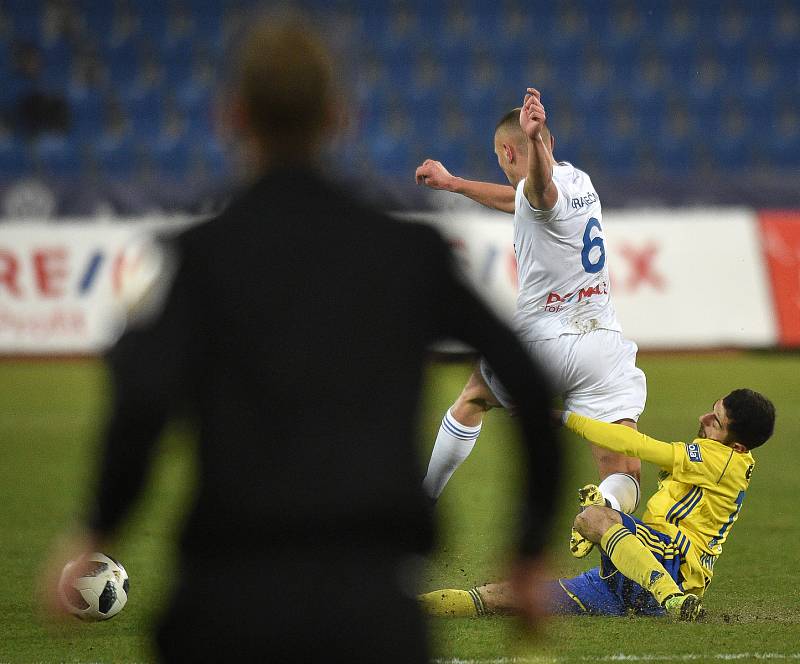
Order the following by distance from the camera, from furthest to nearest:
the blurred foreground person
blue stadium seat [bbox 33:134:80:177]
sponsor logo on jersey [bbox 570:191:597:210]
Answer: blue stadium seat [bbox 33:134:80:177] < sponsor logo on jersey [bbox 570:191:597:210] < the blurred foreground person

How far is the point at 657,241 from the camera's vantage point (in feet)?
45.6

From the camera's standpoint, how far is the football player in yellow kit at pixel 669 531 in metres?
4.70

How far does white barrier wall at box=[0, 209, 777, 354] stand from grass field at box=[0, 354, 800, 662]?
1.05m

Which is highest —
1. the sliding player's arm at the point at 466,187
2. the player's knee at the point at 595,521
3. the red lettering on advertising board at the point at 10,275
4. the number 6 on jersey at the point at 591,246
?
the sliding player's arm at the point at 466,187

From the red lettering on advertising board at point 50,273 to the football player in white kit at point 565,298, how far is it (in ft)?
29.4

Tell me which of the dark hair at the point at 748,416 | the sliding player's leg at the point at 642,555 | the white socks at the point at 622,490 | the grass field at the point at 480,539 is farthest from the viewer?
the white socks at the point at 622,490

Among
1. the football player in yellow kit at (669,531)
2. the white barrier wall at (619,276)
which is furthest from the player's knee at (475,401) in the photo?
the white barrier wall at (619,276)

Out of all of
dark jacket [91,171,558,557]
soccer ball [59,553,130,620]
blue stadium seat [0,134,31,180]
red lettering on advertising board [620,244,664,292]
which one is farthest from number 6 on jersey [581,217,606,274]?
blue stadium seat [0,134,31,180]

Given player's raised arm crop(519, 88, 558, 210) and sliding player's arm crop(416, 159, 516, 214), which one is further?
sliding player's arm crop(416, 159, 516, 214)

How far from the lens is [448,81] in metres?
18.0

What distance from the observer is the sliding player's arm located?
5664mm

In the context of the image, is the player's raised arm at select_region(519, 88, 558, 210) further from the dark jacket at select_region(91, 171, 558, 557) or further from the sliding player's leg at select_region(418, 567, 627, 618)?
the dark jacket at select_region(91, 171, 558, 557)

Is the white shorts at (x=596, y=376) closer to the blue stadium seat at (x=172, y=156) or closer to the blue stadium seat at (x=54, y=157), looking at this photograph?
the blue stadium seat at (x=172, y=156)

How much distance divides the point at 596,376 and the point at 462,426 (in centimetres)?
67
